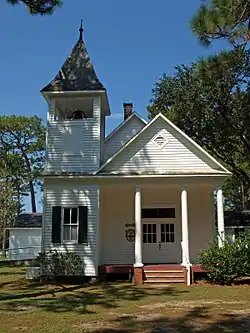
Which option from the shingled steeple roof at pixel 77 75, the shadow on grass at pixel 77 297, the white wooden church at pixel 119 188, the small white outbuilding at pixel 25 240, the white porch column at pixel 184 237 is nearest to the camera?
the shadow on grass at pixel 77 297

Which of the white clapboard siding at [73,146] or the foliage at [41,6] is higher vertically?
the foliage at [41,6]

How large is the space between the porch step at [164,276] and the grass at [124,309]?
0.68m

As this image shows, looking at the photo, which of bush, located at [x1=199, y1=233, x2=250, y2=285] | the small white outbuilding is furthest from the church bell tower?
the small white outbuilding

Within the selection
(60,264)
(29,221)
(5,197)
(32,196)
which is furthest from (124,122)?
(32,196)

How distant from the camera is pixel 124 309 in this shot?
855 centimetres

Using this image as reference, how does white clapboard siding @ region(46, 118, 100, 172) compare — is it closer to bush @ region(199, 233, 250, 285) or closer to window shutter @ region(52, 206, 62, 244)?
window shutter @ region(52, 206, 62, 244)

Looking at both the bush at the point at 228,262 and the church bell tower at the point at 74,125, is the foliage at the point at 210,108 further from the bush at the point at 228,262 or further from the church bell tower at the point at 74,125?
the bush at the point at 228,262

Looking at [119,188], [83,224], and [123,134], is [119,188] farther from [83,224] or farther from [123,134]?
[123,134]

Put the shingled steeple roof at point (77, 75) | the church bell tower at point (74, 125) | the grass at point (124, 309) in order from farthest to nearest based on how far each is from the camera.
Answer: the shingled steeple roof at point (77, 75) → the church bell tower at point (74, 125) → the grass at point (124, 309)

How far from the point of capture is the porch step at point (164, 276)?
13.2 meters

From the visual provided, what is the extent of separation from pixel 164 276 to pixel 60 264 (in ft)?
12.5

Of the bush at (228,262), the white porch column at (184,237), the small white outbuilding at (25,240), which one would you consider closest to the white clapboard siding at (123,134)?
the white porch column at (184,237)

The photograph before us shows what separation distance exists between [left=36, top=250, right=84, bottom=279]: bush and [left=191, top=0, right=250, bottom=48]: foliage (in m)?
8.71

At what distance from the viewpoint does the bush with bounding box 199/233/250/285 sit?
40.4ft
